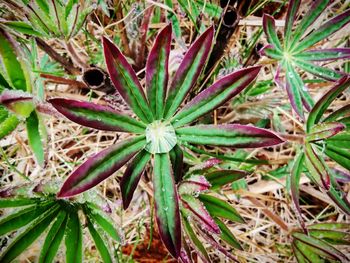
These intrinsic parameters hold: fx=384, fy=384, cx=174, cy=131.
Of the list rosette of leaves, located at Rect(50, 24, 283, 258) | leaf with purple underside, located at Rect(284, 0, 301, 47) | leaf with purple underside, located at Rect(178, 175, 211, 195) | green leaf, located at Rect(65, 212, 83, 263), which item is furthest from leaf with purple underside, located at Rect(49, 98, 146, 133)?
leaf with purple underside, located at Rect(284, 0, 301, 47)

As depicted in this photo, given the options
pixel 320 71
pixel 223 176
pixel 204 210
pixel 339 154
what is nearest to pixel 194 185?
pixel 204 210

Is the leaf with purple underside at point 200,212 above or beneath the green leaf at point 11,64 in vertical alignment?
beneath

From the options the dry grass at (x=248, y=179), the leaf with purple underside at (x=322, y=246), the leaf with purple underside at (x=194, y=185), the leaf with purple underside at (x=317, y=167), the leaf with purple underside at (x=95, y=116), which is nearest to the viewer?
the leaf with purple underside at (x=95, y=116)

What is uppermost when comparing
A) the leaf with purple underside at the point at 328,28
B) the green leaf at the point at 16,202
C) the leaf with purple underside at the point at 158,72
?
the leaf with purple underside at the point at 328,28

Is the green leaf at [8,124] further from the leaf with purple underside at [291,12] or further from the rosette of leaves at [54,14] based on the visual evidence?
the leaf with purple underside at [291,12]

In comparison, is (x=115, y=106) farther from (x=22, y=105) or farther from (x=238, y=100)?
(x=238, y=100)

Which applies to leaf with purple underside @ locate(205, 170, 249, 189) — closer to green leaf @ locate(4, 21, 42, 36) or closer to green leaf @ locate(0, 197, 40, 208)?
green leaf @ locate(0, 197, 40, 208)

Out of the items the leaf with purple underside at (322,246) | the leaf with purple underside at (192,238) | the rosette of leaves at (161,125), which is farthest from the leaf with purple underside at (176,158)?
the leaf with purple underside at (322,246)
